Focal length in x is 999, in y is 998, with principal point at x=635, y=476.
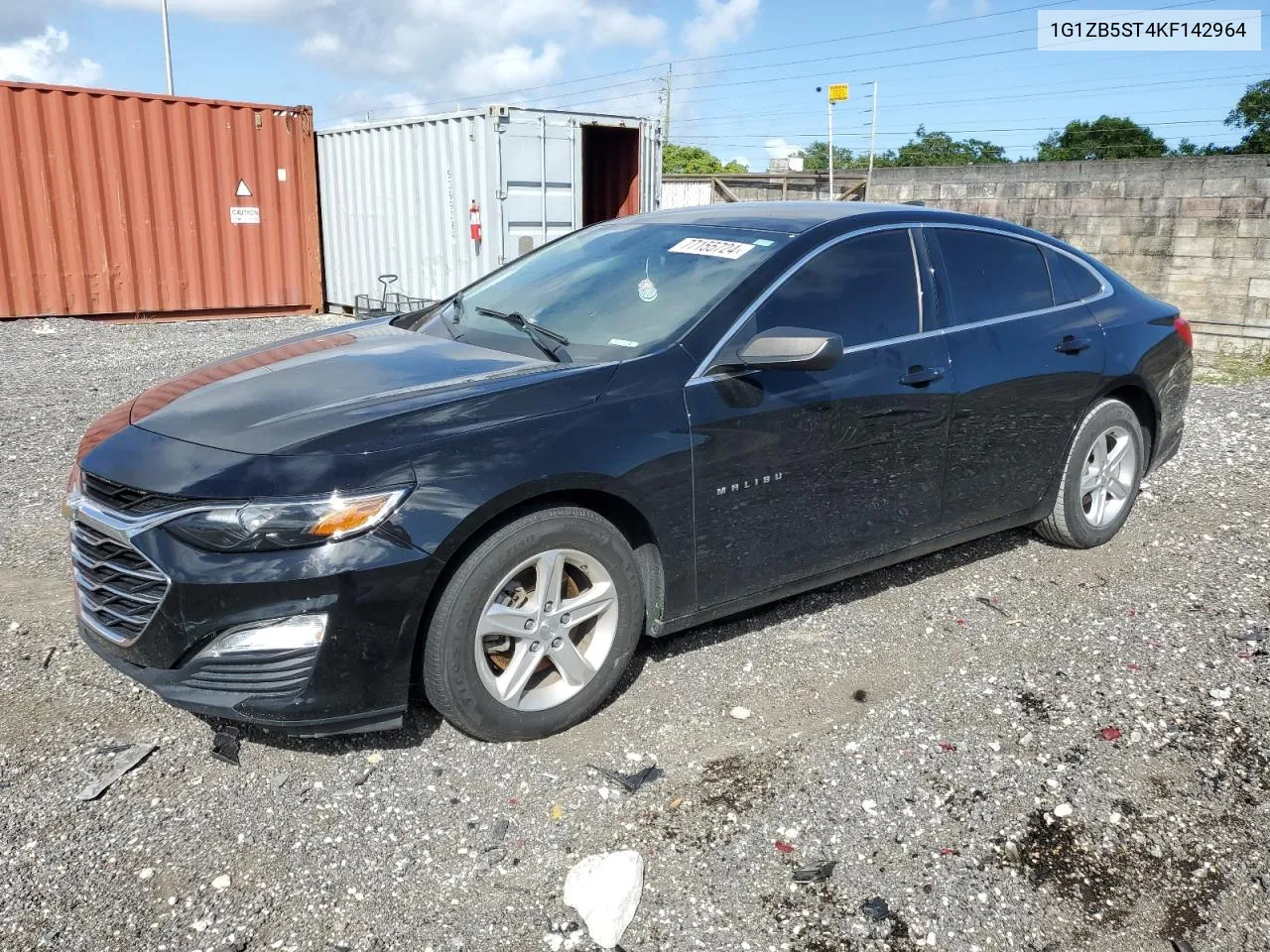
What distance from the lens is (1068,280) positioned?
179 inches

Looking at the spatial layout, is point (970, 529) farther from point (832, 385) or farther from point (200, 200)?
point (200, 200)

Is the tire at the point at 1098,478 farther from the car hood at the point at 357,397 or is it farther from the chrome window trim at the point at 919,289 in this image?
the car hood at the point at 357,397

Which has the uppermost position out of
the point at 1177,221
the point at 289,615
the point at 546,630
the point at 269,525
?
the point at 1177,221

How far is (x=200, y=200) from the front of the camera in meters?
12.8

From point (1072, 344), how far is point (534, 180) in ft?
26.9

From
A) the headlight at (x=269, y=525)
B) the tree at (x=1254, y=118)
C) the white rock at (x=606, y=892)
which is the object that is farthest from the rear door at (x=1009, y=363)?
the tree at (x=1254, y=118)

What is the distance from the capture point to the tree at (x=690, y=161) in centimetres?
6291

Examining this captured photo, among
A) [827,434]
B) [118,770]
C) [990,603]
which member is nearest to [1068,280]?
[990,603]

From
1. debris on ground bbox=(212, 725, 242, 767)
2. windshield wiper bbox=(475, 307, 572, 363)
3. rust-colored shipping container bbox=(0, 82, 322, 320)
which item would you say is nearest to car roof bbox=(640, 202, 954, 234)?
windshield wiper bbox=(475, 307, 572, 363)

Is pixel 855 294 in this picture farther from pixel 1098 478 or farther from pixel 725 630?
pixel 1098 478

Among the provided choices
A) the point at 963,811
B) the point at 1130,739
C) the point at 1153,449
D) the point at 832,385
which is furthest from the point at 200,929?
the point at 1153,449

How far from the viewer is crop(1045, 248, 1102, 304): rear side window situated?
450 cm

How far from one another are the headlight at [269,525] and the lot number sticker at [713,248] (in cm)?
173

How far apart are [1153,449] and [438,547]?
12.9 feet
